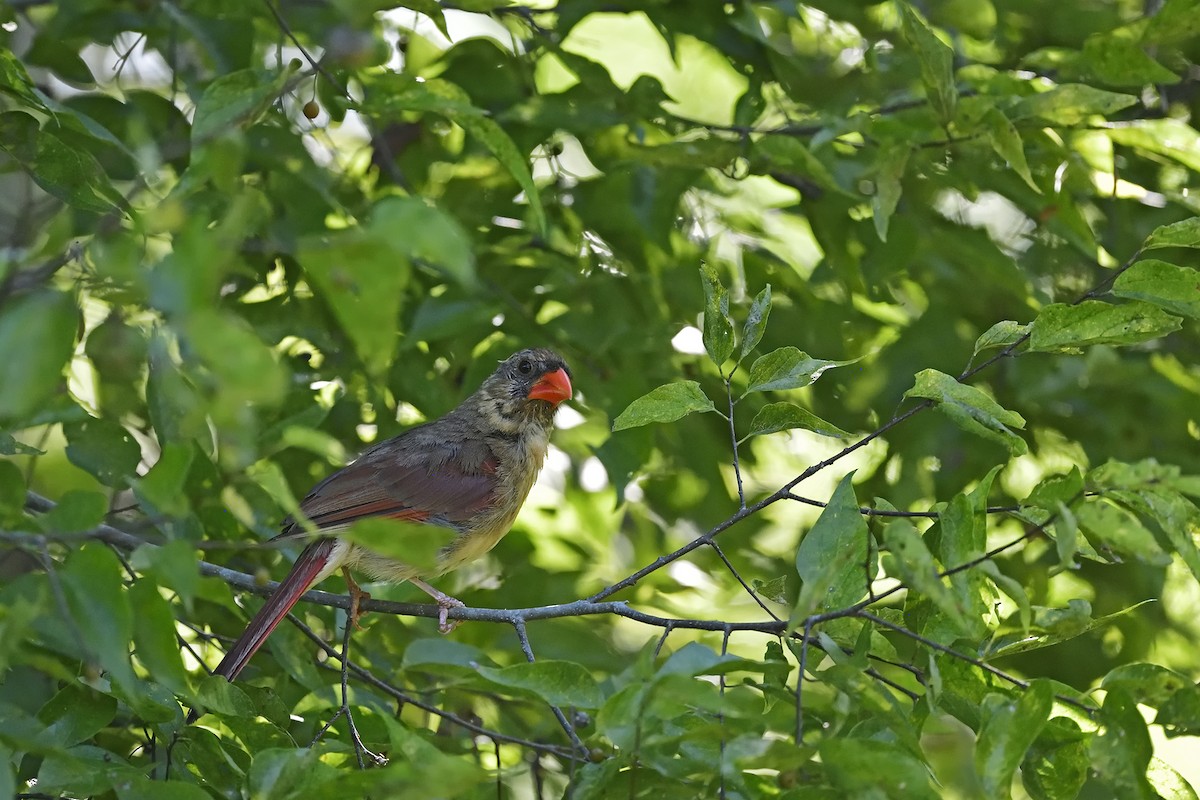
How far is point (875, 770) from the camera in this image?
6.55ft

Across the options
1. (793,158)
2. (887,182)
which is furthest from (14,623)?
(793,158)

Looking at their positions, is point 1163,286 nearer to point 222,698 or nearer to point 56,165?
point 222,698

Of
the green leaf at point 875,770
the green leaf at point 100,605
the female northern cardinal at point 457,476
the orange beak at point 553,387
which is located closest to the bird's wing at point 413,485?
the female northern cardinal at point 457,476

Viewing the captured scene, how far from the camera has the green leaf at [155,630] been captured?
6.52ft

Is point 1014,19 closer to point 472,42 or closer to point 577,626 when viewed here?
point 472,42

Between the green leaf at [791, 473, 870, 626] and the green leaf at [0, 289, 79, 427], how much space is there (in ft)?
4.46

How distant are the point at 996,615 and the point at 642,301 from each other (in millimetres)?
2040

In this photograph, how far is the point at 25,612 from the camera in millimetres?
1862

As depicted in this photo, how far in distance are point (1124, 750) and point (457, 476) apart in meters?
2.89

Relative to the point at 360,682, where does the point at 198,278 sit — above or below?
above

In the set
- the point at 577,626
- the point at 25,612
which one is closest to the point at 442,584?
the point at 577,626

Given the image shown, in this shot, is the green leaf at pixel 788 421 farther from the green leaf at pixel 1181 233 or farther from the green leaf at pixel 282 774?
the green leaf at pixel 282 774

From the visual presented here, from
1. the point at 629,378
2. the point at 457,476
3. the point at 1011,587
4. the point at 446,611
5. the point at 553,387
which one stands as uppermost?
the point at 1011,587

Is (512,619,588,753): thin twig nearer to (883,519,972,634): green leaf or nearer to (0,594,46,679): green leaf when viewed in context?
(883,519,972,634): green leaf
